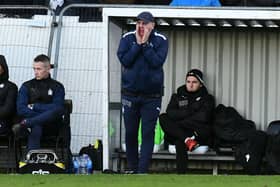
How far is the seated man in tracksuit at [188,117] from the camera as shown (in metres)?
12.6

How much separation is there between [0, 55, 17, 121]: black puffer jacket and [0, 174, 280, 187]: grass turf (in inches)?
83.1

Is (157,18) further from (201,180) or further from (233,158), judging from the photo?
(201,180)

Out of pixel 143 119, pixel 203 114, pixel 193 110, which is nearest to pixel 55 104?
pixel 143 119

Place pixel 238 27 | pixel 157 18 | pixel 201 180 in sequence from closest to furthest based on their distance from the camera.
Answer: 1. pixel 201 180
2. pixel 157 18
3. pixel 238 27

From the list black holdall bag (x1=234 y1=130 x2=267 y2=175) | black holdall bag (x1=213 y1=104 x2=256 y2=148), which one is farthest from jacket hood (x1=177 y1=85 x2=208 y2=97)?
black holdall bag (x1=234 y1=130 x2=267 y2=175)

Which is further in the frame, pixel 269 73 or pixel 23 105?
pixel 269 73

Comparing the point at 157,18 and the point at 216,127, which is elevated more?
the point at 157,18

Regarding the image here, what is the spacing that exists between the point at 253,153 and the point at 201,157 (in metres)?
0.82

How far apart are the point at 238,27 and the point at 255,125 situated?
53.2 inches

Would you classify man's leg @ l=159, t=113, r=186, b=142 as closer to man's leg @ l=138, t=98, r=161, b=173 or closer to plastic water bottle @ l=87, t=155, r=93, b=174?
plastic water bottle @ l=87, t=155, r=93, b=174

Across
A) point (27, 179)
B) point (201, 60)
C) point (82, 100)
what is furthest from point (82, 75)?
point (27, 179)

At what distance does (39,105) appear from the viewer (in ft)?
40.9

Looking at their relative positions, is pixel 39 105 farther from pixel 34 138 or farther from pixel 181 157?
pixel 181 157

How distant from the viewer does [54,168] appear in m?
11.8
